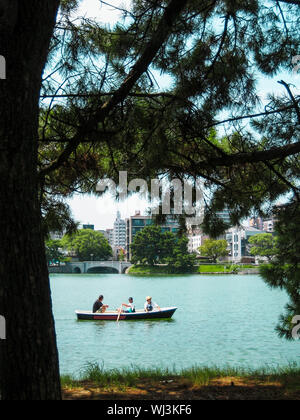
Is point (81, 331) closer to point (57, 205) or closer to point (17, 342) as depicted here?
point (57, 205)

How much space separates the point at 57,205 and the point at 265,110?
2343mm

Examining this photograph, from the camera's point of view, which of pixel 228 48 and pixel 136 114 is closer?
pixel 136 114

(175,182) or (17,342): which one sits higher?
(175,182)

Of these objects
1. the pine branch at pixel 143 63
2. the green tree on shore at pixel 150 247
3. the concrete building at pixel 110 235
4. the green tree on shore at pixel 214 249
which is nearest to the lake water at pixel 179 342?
the pine branch at pixel 143 63

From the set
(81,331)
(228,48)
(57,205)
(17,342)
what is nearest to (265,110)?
(228,48)

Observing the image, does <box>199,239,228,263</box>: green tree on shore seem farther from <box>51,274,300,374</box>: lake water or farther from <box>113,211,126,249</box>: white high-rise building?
<box>113,211,126,249</box>: white high-rise building

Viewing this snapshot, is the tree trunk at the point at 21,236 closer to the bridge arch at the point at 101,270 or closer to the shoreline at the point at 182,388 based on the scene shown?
the shoreline at the point at 182,388

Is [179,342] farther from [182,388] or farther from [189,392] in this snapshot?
[189,392]

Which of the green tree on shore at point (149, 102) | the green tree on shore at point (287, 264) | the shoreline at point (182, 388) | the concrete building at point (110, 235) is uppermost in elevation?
the concrete building at point (110, 235)

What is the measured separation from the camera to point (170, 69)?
4223 millimetres

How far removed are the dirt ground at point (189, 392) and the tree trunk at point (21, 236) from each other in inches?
64.9

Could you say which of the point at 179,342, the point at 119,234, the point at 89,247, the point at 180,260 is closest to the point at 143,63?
the point at 179,342

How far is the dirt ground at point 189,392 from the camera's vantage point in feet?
13.0

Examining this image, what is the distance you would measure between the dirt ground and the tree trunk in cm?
165
